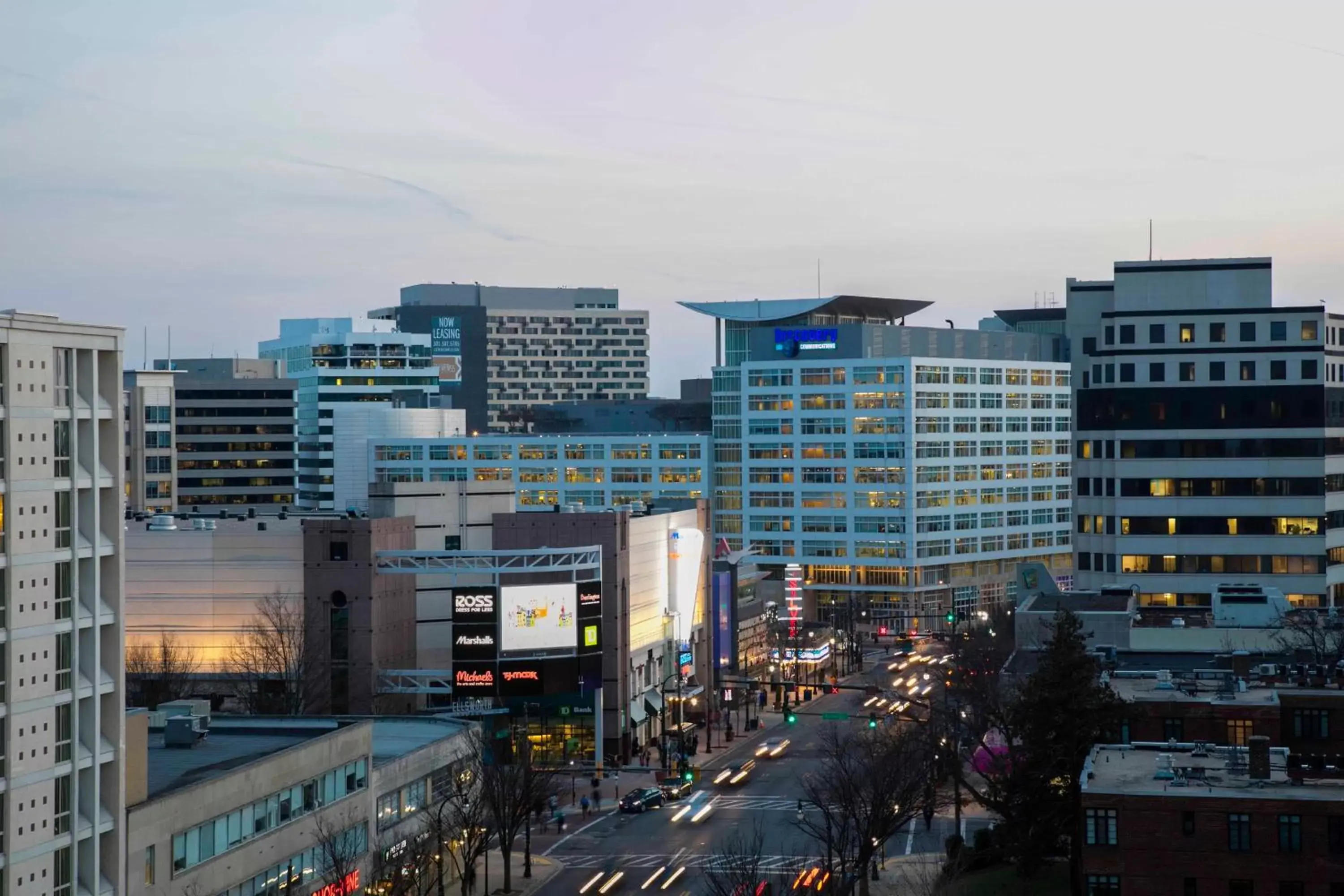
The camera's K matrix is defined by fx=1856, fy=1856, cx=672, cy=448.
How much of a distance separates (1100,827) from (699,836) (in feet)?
107

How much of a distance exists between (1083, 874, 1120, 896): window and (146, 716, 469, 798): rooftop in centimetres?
2793

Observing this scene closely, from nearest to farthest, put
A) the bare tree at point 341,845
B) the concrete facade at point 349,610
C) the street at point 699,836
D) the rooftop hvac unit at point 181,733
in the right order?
the bare tree at point 341,845, the rooftop hvac unit at point 181,733, the street at point 699,836, the concrete facade at point 349,610

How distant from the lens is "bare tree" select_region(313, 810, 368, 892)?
66.2 m

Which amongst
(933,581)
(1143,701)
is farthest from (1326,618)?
(933,581)

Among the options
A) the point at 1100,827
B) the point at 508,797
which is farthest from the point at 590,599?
the point at 1100,827

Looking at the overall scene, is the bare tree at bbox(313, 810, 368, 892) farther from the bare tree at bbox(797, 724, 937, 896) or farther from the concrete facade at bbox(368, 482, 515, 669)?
the concrete facade at bbox(368, 482, 515, 669)

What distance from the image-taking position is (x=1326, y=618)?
10231 cm

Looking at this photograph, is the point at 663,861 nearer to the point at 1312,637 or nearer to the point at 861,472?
the point at 1312,637

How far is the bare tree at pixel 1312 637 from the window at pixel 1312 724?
1370cm

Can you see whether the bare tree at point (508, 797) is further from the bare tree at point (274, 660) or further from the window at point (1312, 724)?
the window at point (1312, 724)

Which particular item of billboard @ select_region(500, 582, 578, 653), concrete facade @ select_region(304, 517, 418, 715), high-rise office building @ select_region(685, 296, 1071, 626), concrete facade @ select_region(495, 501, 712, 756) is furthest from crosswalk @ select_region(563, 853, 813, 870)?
high-rise office building @ select_region(685, 296, 1071, 626)

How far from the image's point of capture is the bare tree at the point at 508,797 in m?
78.1

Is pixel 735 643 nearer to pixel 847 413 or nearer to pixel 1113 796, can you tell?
pixel 847 413

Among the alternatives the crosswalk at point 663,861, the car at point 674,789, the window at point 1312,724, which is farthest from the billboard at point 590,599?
the window at point 1312,724
